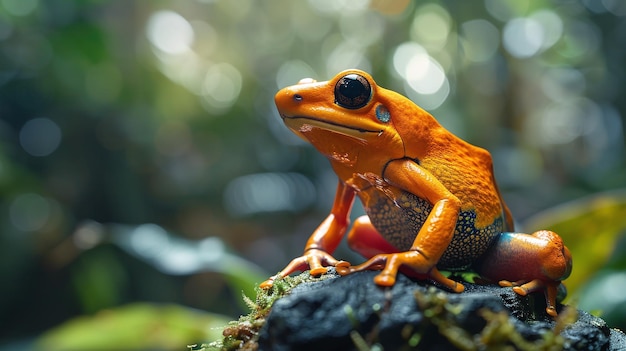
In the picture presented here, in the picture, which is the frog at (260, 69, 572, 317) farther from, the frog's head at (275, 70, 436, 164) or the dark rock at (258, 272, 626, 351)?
the dark rock at (258, 272, 626, 351)

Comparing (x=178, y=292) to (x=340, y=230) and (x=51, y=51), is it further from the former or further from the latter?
(x=340, y=230)

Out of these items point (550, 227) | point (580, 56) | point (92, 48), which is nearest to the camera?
point (550, 227)

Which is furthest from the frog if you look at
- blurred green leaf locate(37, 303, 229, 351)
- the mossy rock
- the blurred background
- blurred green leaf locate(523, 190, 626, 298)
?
the blurred background

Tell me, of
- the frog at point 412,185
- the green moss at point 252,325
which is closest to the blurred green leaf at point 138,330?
the green moss at point 252,325

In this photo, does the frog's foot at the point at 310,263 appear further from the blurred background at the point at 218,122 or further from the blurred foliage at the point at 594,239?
the blurred background at the point at 218,122

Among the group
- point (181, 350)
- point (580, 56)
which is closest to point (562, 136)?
point (580, 56)

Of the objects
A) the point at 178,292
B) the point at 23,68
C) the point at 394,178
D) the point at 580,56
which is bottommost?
the point at 178,292

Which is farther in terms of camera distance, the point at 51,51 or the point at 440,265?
the point at 51,51
